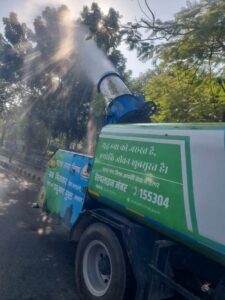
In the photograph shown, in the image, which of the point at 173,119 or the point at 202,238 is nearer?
the point at 202,238

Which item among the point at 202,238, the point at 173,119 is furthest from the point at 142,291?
the point at 173,119

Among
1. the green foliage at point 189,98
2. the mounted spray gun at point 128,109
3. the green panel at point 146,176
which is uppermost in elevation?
the green foliage at point 189,98

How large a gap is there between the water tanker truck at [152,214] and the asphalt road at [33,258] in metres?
0.53

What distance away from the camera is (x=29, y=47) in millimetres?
23031

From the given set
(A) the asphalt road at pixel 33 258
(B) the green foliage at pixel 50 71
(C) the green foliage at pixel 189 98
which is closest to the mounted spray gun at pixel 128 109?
(C) the green foliage at pixel 189 98

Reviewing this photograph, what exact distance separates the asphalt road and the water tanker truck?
528mm

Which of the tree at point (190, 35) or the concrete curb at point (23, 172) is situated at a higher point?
the tree at point (190, 35)

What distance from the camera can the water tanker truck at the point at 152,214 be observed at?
2.80 meters

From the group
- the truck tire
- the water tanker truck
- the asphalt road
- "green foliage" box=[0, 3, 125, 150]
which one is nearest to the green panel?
the water tanker truck

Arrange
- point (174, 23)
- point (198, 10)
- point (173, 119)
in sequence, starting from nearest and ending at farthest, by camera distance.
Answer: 1. point (198, 10)
2. point (174, 23)
3. point (173, 119)

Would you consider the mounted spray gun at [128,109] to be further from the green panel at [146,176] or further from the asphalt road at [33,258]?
the asphalt road at [33,258]

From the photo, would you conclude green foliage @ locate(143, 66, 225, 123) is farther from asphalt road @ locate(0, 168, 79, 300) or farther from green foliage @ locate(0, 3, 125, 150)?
green foliage @ locate(0, 3, 125, 150)

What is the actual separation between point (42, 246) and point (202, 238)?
3.94 metres

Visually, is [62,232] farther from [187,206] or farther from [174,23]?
[174,23]
